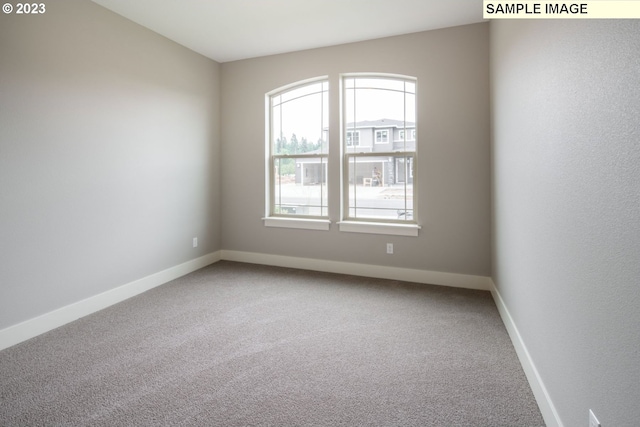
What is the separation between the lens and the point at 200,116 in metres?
4.20

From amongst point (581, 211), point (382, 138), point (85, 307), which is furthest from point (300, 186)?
point (581, 211)

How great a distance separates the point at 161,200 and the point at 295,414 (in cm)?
289

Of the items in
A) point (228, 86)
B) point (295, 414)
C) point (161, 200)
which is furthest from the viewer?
point (228, 86)

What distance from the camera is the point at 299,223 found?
4207 millimetres

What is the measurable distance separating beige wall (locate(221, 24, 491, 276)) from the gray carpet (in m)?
0.63

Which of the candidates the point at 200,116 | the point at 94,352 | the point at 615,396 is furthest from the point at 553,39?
the point at 200,116

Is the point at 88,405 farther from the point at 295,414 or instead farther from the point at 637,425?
the point at 637,425

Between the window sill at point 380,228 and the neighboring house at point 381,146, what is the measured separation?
1.66 feet

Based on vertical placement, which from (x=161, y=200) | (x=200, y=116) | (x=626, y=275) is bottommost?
(x=626, y=275)

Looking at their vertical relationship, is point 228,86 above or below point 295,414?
above

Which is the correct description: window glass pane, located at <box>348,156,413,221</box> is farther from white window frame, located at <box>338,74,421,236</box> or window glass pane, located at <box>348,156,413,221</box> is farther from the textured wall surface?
the textured wall surface

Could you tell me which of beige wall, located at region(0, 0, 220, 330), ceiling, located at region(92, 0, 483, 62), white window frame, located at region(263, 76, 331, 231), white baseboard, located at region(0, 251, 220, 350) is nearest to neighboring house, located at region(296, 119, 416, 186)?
white window frame, located at region(263, 76, 331, 231)

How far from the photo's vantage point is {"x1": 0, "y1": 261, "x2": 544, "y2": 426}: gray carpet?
5.35 ft

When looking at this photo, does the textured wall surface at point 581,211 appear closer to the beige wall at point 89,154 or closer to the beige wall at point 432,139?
the beige wall at point 432,139
